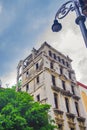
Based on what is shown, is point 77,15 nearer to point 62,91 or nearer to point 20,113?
point 20,113

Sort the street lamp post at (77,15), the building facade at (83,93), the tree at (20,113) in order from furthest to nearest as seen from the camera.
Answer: the building facade at (83,93), the tree at (20,113), the street lamp post at (77,15)

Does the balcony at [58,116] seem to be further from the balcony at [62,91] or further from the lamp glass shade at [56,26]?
the lamp glass shade at [56,26]

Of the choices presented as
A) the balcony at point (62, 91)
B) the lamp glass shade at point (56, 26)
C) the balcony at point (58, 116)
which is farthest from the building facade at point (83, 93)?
the lamp glass shade at point (56, 26)

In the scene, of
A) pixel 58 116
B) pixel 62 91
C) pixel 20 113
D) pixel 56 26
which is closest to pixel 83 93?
pixel 62 91

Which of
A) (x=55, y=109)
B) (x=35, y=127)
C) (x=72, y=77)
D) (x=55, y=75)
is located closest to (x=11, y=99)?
(x=35, y=127)

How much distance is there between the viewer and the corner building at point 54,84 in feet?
73.1

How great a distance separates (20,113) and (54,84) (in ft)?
33.5

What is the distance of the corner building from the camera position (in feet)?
73.1

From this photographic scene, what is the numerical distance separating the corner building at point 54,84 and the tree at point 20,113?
17.8 feet

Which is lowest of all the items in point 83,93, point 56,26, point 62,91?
point 56,26

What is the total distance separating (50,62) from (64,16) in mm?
20635

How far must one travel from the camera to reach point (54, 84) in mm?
24719

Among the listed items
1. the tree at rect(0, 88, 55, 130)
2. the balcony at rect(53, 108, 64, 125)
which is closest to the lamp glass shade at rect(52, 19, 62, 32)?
the tree at rect(0, 88, 55, 130)

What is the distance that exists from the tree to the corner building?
5.42 metres
